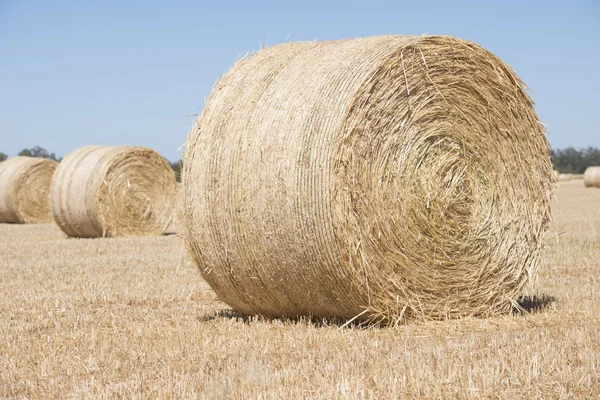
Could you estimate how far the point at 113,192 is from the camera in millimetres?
15742

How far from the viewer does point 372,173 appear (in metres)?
6.43

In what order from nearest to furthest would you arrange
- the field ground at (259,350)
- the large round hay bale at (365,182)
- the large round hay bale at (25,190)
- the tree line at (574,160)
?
1. the field ground at (259,350)
2. the large round hay bale at (365,182)
3. the large round hay bale at (25,190)
4. the tree line at (574,160)

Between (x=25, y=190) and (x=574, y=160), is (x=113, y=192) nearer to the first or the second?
(x=25, y=190)

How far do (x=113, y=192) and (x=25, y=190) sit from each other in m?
6.85

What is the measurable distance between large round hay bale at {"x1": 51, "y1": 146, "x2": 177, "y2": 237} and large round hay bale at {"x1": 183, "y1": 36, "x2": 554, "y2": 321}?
9012 mm

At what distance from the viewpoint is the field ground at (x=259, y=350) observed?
179 inches

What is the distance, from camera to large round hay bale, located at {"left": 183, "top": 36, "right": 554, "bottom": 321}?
618 cm

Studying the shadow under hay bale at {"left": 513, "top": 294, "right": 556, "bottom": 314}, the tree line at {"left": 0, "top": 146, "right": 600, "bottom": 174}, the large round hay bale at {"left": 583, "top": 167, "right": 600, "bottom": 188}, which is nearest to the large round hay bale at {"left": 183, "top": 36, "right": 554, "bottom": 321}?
the shadow under hay bale at {"left": 513, "top": 294, "right": 556, "bottom": 314}

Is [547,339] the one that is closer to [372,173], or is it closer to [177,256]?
[372,173]

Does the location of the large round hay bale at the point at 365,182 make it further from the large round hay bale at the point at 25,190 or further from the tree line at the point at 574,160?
the tree line at the point at 574,160

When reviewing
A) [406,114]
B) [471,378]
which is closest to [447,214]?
[406,114]

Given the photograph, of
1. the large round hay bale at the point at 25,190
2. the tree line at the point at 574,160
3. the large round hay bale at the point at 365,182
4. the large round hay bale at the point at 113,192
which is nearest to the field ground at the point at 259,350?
the large round hay bale at the point at 365,182

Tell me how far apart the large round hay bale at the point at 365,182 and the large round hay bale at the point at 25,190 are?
15.6 m

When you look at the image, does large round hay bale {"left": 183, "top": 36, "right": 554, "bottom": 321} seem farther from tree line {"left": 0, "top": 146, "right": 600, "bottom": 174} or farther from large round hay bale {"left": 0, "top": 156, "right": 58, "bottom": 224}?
tree line {"left": 0, "top": 146, "right": 600, "bottom": 174}
